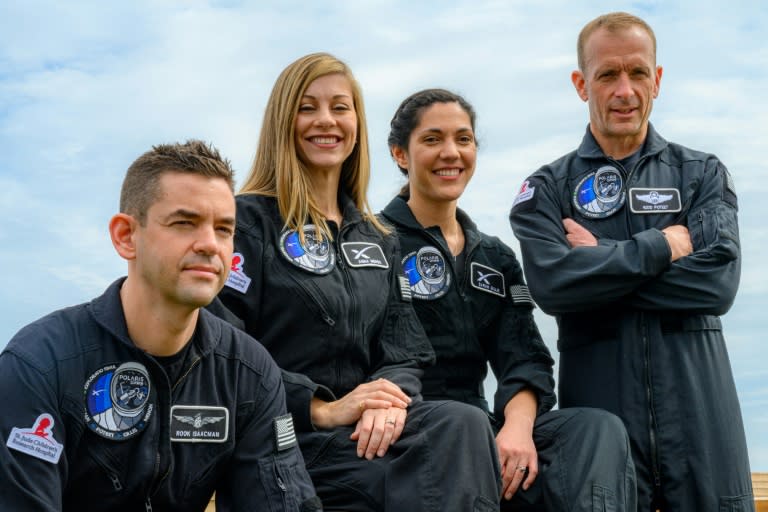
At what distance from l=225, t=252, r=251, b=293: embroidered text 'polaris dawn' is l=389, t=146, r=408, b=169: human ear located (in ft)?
3.64

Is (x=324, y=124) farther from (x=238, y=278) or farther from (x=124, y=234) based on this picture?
(x=124, y=234)

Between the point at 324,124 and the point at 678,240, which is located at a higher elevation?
the point at 324,124

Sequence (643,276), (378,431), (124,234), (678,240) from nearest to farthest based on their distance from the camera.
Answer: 1. (124,234)
2. (378,431)
3. (643,276)
4. (678,240)

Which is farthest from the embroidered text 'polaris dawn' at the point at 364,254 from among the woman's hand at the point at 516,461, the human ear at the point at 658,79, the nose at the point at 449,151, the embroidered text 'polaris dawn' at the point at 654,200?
the human ear at the point at 658,79

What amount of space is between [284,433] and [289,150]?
109cm

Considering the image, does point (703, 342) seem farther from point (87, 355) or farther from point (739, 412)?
point (87, 355)

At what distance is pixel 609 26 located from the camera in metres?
3.98

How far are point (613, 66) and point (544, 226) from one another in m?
0.72

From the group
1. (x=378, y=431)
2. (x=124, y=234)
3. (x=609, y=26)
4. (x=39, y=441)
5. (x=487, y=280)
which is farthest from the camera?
(x=487, y=280)

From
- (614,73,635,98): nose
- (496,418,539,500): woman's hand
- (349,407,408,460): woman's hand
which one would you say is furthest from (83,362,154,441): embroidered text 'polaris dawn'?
(614,73,635,98): nose

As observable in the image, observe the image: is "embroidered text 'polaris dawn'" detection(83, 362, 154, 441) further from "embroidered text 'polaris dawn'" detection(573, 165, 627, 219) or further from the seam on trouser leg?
"embroidered text 'polaris dawn'" detection(573, 165, 627, 219)

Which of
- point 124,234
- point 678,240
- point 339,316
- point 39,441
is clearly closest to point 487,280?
point 678,240

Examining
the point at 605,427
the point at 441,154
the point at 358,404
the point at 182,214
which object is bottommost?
the point at 605,427

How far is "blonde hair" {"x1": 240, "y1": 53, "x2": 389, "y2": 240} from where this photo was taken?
354 centimetres
